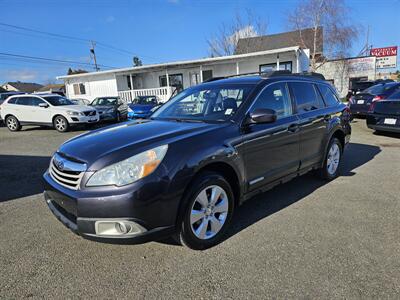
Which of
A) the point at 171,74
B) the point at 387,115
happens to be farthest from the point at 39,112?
the point at 387,115

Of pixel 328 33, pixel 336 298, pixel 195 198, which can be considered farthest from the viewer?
pixel 328 33

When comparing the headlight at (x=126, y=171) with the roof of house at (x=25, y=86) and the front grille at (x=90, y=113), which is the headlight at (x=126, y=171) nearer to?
the front grille at (x=90, y=113)

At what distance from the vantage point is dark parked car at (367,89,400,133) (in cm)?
823

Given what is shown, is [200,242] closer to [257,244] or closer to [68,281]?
[257,244]

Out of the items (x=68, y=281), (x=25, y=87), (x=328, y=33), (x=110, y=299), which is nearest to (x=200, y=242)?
(x=110, y=299)

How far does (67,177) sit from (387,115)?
8936 millimetres

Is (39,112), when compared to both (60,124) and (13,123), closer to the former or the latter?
(60,124)

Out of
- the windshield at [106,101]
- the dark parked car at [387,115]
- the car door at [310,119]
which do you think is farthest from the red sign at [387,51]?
the car door at [310,119]

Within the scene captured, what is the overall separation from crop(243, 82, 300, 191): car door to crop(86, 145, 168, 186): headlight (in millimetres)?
1232

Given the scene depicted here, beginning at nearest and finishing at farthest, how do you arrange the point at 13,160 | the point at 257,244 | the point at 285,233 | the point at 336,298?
the point at 336,298 → the point at 257,244 → the point at 285,233 → the point at 13,160

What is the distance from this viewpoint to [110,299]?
233cm

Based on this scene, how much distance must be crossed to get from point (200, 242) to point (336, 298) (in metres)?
1.27

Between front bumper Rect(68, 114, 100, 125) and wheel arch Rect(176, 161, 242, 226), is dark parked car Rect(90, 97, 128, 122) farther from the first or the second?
wheel arch Rect(176, 161, 242, 226)

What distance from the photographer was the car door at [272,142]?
11.1ft
